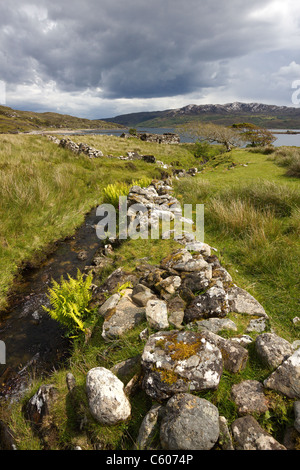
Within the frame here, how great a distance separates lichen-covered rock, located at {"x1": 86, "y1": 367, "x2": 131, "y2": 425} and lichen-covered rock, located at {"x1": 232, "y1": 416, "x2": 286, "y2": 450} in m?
1.11

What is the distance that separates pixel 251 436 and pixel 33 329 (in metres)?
4.57

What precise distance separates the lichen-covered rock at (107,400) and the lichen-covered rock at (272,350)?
1699 millimetres

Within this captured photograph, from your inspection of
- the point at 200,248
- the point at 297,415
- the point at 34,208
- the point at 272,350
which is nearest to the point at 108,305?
the point at 272,350

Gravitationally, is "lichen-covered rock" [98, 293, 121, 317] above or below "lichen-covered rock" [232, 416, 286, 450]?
below

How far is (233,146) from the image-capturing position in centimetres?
3888

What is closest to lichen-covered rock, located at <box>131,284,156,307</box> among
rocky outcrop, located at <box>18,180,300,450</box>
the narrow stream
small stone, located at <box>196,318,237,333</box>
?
rocky outcrop, located at <box>18,180,300,450</box>

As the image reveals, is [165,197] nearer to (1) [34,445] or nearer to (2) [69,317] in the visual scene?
(2) [69,317]

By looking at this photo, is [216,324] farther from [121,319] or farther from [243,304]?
[121,319]

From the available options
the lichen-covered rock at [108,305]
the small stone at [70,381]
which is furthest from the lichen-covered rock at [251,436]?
the lichen-covered rock at [108,305]

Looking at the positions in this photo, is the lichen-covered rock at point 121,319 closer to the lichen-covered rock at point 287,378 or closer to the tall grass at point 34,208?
the lichen-covered rock at point 287,378

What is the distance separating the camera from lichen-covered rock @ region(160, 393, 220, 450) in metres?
1.78

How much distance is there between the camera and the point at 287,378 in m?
2.15

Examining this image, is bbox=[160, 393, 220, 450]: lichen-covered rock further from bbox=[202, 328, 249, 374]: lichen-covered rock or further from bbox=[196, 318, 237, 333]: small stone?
bbox=[196, 318, 237, 333]: small stone

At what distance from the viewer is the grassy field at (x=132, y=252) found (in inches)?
89.5
